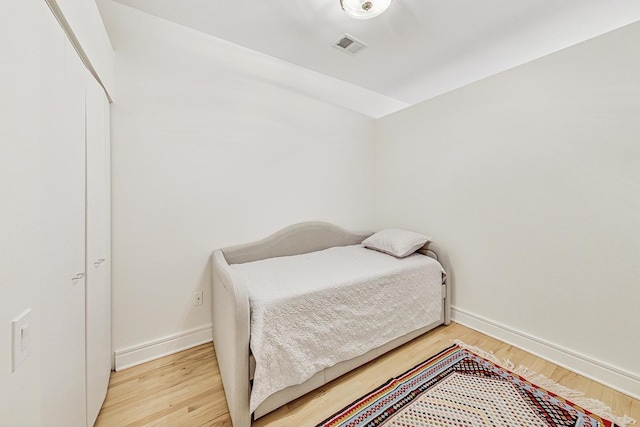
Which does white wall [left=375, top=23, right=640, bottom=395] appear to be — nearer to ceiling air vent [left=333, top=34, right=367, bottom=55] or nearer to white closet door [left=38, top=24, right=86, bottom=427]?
ceiling air vent [left=333, top=34, right=367, bottom=55]

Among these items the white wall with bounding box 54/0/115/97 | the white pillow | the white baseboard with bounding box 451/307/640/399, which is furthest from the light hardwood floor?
the white wall with bounding box 54/0/115/97

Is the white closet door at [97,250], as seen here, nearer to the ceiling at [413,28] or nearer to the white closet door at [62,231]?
the white closet door at [62,231]

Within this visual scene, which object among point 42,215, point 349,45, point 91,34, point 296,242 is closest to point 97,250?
point 42,215

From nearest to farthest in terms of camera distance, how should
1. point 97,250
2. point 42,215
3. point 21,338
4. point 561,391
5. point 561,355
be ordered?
point 21,338 < point 42,215 < point 97,250 < point 561,391 < point 561,355

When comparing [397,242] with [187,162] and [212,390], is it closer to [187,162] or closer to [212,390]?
[212,390]

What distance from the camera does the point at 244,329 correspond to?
128cm

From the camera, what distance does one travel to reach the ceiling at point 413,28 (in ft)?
Result: 5.66

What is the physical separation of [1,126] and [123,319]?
5.54 feet

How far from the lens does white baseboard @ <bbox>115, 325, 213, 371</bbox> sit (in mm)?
1758

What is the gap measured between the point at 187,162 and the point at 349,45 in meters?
1.68

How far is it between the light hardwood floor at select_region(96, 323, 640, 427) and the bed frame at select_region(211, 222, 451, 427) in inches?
2.5

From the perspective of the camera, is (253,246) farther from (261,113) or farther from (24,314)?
(24,314)

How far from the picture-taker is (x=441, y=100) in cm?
249

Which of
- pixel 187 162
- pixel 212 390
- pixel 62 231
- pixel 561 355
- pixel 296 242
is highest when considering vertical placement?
pixel 187 162
